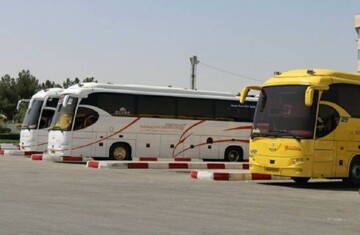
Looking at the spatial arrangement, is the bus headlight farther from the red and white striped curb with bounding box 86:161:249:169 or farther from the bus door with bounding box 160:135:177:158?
the bus door with bounding box 160:135:177:158

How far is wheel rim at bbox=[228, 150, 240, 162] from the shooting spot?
2939cm

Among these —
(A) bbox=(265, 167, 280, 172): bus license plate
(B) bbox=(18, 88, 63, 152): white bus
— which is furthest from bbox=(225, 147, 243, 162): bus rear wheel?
(A) bbox=(265, 167, 280, 172): bus license plate

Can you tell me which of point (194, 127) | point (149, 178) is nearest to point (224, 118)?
point (194, 127)

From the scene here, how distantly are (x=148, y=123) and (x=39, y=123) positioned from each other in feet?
19.7

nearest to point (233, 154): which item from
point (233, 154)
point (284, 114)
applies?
point (233, 154)

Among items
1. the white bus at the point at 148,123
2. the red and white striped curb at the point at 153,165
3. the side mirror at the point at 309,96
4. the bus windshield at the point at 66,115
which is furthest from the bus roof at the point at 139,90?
the side mirror at the point at 309,96

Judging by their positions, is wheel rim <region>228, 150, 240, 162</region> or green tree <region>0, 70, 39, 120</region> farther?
green tree <region>0, 70, 39, 120</region>

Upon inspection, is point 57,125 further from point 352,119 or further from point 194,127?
point 352,119

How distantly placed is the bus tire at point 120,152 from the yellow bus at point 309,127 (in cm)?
1014

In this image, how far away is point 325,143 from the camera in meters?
16.9

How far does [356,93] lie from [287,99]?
2.13 m

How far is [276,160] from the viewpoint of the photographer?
16.9m

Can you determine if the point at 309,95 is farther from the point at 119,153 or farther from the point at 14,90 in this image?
the point at 14,90

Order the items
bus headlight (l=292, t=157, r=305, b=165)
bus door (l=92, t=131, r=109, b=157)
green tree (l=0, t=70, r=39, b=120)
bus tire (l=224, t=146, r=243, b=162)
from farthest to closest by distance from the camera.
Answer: green tree (l=0, t=70, r=39, b=120) → bus tire (l=224, t=146, r=243, b=162) → bus door (l=92, t=131, r=109, b=157) → bus headlight (l=292, t=157, r=305, b=165)
